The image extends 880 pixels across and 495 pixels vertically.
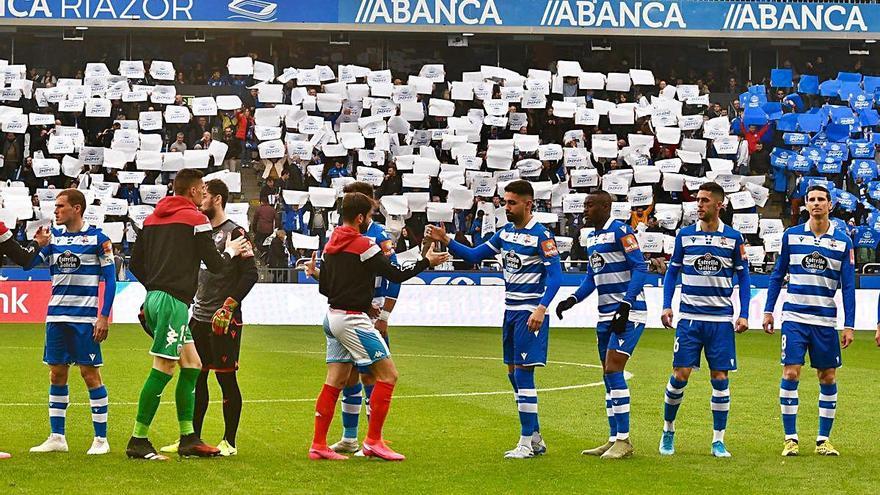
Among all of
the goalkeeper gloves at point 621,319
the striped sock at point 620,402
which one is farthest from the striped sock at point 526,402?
the goalkeeper gloves at point 621,319

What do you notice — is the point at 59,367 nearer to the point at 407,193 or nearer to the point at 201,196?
the point at 201,196

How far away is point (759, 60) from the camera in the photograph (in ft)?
127

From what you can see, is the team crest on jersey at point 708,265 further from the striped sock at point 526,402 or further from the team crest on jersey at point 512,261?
the striped sock at point 526,402

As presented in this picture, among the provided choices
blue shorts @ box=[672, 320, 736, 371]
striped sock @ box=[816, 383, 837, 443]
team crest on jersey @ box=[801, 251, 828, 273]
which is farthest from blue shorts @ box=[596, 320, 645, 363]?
striped sock @ box=[816, 383, 837, 443]

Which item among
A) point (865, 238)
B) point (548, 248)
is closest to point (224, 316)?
point (548, 248)

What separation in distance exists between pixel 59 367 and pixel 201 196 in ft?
6.35

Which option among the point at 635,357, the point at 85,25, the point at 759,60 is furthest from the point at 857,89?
the point at 85,25

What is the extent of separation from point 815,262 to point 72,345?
257 inches

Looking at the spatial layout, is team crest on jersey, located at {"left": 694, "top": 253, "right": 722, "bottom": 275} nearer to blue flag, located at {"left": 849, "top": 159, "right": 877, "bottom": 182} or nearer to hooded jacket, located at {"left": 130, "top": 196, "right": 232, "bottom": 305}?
hooded jacket, located at {"left": 130, "top": 196, "right": 232, "bottom": 305}

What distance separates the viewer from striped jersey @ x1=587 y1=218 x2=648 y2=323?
11.7m

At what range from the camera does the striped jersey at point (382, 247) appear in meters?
12.2

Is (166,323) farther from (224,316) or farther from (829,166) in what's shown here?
(829,166)

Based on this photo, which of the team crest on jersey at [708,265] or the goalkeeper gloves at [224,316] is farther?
the team crest on jersey at [708,265]

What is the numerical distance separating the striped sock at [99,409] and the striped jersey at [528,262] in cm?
359
